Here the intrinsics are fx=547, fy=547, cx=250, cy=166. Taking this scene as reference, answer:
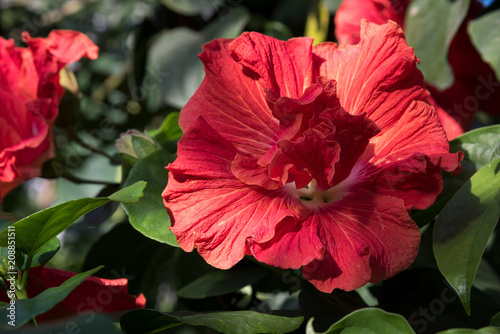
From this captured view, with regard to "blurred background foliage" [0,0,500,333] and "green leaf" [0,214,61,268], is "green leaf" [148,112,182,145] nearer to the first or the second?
"blurred background foliage" [0,0,500,333]

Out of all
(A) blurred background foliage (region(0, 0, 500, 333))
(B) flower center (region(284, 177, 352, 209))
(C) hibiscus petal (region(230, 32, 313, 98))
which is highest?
(C) hibiscus petal (region(230, 32, 313, 98))

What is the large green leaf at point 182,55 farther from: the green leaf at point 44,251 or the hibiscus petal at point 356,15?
the green leaf at point 44,251

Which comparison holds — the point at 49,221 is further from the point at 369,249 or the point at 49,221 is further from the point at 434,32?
the point at 434,32

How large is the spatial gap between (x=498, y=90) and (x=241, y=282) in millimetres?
558

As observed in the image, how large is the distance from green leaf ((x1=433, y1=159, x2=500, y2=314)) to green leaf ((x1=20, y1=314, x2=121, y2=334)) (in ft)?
0.94

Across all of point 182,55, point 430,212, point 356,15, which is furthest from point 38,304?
point 182,55

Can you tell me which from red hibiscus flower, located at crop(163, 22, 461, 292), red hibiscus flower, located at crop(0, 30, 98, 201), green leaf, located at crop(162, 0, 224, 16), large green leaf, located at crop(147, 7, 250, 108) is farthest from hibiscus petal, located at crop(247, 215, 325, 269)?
green leaf, located at crop(162, 0, 224, 16)

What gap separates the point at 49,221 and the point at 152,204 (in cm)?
11

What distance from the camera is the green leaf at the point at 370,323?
1.32 feet

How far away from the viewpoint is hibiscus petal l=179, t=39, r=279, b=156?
52 centimetres

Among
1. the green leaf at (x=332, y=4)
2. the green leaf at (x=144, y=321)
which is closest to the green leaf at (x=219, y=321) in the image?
the green leaf at (x=144, y=321)

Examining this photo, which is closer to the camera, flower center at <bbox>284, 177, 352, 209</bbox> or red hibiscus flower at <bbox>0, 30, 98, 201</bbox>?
flower center at <bbox>284, 177, 352, 209</bbox>

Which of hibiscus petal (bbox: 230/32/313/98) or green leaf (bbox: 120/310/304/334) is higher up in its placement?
hibiscus petal (bbox: 230/32/313/98)

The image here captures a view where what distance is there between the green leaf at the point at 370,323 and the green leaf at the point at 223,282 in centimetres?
22
